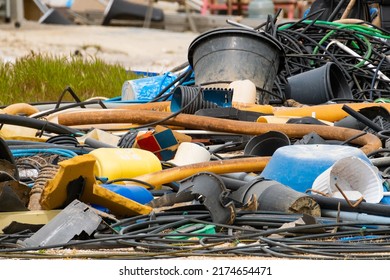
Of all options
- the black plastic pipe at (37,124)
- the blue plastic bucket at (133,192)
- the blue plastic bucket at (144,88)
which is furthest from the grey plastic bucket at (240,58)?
the blue plastic bucket at (133,192)

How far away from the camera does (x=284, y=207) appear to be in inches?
164

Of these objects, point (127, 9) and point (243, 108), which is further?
point (127, 9)

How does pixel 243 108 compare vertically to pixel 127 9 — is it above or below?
above

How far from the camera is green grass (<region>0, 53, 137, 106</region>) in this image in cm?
888

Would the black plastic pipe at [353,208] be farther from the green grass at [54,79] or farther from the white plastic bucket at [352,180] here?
the green grass at [54,79]

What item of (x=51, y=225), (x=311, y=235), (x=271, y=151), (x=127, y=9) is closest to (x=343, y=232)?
(x=311, y=235)

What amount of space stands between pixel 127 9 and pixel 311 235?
19534 millimetres

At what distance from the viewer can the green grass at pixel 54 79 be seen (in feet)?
29.1

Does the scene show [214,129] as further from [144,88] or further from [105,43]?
[105,43]

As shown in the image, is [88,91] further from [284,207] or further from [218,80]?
[284,207]

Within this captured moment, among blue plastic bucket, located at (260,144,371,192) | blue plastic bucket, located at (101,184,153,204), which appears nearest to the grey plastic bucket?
blue plastic bucket, located at (260,144,371,192)

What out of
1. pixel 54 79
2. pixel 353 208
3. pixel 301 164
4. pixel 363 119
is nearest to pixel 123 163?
pixel 301 164

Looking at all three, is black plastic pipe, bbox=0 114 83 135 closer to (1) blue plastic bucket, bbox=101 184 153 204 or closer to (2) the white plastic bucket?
(1) blue plastic bucket, bbox=101 184 153 204

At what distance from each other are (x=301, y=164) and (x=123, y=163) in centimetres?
84
